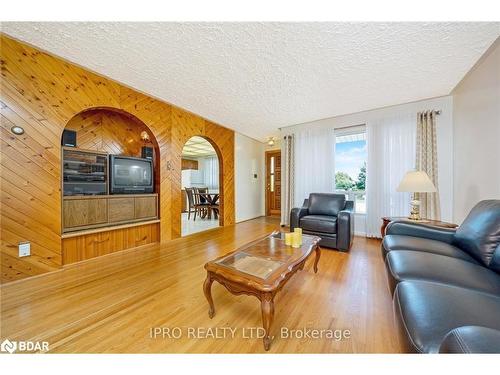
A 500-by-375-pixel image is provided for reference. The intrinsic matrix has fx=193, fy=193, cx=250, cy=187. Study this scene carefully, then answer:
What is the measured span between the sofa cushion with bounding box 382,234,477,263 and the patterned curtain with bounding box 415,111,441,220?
177cm

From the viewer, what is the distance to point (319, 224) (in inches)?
118

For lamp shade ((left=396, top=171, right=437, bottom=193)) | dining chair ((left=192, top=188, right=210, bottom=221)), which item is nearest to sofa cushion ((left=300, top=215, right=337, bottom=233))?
lamp shade ((left=396, top=171, right=437, bottom=193))

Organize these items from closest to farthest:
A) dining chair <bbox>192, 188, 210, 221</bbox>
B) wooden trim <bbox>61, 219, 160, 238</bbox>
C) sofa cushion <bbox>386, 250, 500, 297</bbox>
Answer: sofa cushion <bbox>386, 250, 500, 297</bbox>
wooden trim <bbox>61, 219, 160, 238</bbox>
dining chair <bbox>192, 188, 210, 221</bbox>

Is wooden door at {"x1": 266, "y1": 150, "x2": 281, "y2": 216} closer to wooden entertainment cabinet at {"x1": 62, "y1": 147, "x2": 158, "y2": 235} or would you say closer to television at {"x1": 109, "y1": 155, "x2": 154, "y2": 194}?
television at {"x1": 109, "y1": 155, "x2": 154, "y2": 194}

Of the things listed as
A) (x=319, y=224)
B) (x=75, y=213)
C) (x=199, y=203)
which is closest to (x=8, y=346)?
(x=75, y=213)

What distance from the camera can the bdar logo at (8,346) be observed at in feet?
3.84

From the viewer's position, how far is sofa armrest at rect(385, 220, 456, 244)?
1809mm

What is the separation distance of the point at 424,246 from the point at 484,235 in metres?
0.35

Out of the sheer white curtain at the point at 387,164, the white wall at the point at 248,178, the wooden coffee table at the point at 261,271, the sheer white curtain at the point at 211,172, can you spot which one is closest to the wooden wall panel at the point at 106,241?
the wooden coffee table at the point at 261,271

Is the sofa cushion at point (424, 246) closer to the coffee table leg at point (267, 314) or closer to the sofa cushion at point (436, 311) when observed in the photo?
the sofa cushion at point (436, 311)

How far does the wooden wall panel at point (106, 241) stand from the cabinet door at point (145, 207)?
18 cm

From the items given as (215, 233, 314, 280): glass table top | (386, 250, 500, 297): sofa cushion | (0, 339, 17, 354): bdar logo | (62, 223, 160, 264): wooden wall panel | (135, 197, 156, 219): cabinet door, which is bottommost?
(0, 339, 17, 354): bdar logo

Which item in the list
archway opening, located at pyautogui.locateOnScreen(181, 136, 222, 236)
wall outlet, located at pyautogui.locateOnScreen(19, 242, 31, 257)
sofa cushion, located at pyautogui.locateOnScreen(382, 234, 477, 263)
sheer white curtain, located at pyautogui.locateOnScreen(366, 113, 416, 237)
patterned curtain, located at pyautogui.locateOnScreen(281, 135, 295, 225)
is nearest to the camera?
sofa cushion, located at pyautogui.locateOnScreen(382, 234, 477, 263)
